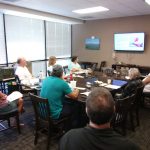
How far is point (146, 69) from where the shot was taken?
5723mm

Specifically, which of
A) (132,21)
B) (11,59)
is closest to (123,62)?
(132,21)

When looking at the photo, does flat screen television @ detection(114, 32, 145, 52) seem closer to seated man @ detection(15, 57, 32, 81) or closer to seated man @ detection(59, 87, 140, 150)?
seated man @ detection(15, 57, 32, 81)

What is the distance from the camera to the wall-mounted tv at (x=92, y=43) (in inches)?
278

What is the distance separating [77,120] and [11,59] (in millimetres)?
3644

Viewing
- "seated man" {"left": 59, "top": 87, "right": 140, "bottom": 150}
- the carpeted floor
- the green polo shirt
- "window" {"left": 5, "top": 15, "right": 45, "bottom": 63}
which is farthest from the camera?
"window" {"left": 5, "top": 15, "right": 45, "bottom": 63}

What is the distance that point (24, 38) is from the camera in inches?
232

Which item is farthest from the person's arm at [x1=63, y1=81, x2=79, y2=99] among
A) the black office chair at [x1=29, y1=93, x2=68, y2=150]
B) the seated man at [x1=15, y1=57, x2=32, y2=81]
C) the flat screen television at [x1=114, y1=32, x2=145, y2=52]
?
the flat screen television at [x1=114, y1=32, x2=145, y2=52]

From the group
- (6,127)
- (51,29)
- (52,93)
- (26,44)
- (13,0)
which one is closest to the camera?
(52,93)

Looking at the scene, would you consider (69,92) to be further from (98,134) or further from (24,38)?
(24,38)

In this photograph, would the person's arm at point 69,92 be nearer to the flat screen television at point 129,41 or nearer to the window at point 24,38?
the window at point 24,38

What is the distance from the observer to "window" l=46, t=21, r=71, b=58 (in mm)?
6852

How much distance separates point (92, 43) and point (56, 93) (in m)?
5.09

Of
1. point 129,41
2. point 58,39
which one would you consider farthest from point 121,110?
point 58,39

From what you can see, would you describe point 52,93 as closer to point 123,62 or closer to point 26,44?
point 26,44
